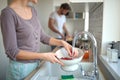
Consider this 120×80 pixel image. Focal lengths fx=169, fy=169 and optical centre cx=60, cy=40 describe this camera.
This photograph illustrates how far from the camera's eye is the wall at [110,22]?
1.29m

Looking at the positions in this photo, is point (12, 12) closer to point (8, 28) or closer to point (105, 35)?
point (8, 28)

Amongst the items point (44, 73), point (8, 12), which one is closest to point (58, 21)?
point (44, 73)

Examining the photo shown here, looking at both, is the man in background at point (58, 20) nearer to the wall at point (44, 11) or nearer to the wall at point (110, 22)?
the wall at point (110, 22)

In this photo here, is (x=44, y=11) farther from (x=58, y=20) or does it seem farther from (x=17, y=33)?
(x=17, y=33)

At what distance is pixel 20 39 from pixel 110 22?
739 millimetres

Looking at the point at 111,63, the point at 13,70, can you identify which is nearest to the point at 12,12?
the point at 13,70

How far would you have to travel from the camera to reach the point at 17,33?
2.91 ft

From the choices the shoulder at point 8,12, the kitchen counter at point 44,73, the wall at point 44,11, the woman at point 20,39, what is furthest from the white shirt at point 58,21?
the shoulder at point 8,12

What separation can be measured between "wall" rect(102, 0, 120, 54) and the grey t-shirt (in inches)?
23.0

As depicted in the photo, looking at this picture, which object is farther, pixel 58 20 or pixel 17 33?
pixel 58 20

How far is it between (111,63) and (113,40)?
1.06ft

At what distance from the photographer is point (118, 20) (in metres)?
1.29

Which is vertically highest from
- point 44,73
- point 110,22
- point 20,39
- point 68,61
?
point 110,22

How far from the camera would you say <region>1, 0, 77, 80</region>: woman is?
811 millimetres
